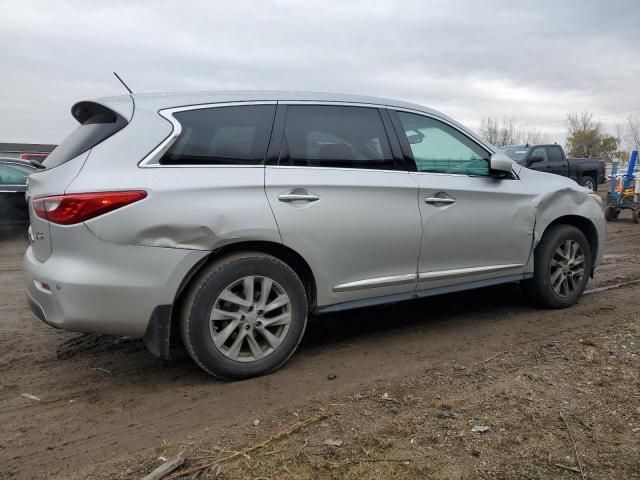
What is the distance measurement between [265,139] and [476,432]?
84.1 inches

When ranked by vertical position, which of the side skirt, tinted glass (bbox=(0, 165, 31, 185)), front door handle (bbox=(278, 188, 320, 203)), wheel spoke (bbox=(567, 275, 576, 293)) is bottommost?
wheel spoke (bbox=(567, 275, 576, 293))

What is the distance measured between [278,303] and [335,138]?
1227 mm

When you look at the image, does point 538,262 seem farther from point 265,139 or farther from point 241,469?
point 241,469

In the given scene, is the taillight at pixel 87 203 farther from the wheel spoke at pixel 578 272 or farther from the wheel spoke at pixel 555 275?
the wheel spoke at pixel 578 272

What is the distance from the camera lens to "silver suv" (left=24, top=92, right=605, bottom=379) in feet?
9.95

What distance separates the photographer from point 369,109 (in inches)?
160

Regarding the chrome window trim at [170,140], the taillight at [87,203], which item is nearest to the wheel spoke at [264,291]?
the chrome window trim at [170,140]

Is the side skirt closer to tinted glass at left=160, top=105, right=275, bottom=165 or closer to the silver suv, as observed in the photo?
the silver suv

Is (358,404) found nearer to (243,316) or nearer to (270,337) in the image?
(270,337)

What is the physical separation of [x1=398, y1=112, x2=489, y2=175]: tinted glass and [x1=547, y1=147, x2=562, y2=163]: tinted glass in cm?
1485

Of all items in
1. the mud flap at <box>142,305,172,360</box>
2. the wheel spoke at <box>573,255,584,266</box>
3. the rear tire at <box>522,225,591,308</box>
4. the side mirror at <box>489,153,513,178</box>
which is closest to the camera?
the mud flap at <box>142,305,172,360</box>

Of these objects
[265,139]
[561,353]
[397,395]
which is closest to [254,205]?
[265,139]

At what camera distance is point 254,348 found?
3.38 metres

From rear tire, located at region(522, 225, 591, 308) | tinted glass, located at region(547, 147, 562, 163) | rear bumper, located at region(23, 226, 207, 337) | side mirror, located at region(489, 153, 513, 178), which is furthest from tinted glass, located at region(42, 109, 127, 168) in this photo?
tinted glass, located at region(547, 147, 562, 163)
